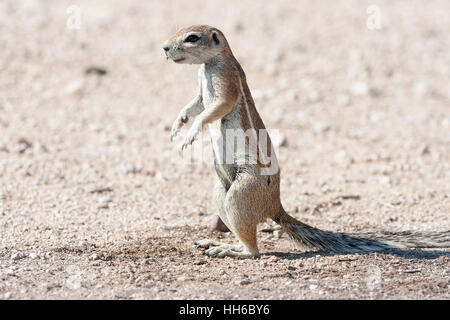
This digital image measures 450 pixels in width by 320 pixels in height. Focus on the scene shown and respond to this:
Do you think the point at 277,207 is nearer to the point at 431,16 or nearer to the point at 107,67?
the point at 107,67

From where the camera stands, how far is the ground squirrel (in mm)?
5824

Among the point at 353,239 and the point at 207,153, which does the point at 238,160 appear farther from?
the point at 207,153

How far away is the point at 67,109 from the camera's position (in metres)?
10.8

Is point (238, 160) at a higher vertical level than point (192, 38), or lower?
lower

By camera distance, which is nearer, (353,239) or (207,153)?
(353,239)

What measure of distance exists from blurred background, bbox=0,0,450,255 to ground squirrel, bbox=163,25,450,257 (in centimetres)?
79

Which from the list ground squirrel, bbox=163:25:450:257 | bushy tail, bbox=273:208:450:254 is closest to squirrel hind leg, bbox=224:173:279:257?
ground squirrel, bbox=163:25:450:257

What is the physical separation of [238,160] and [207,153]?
131 inches

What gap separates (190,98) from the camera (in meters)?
11.5

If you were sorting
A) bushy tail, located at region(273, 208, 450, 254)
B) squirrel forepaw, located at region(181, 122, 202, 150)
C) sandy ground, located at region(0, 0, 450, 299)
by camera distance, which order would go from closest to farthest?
sandy ground, located at region(0, 0, 450, 299) → squirrel forepaw, located at region(181, 122, 202, 150) → bushy tail, located at region(273, 208, 450, 254)

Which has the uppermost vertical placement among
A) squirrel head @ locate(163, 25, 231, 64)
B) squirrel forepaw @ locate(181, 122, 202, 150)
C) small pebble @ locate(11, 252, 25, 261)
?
squirrel head @ locate(163, 25, 231, 64)

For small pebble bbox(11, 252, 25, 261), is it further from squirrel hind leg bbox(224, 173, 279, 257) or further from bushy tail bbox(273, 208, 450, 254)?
bushy tail bbox(273, 208, 450, 254)

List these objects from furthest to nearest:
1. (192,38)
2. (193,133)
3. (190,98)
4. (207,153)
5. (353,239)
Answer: (190,98), (207,153), (353,239), (192,38), (193,133)

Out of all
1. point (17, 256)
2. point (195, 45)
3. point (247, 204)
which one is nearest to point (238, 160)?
point (247, 204)
